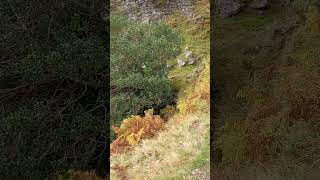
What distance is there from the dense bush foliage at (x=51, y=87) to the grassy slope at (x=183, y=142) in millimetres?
733

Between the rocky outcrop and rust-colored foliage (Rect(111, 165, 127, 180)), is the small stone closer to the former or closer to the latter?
the rocky outcrop

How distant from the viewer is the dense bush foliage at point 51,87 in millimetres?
8781

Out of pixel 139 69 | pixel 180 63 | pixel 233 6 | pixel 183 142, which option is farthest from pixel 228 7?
pixel 183 142

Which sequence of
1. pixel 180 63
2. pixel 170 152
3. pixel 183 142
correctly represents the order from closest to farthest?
pixel 170 152
pixel 183 142
pixel 180 63

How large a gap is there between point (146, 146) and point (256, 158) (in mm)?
3015

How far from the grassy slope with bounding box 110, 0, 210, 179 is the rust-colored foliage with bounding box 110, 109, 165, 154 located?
11.1 inches

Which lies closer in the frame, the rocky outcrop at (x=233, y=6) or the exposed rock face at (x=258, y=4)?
the exposed rock face at (x=258, y=4)

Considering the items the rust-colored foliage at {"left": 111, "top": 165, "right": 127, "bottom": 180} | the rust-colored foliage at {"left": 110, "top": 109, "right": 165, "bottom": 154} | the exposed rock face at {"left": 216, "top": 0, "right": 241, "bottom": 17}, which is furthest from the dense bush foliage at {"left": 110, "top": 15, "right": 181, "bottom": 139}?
the exposed rock face at {"left": 216, "top": 0, "right": 241, "bottom": 17}

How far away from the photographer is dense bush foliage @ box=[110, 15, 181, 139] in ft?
39.2

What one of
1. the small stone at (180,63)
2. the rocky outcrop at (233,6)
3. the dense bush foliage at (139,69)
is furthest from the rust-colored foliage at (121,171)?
the rocky outcrop at (233,6)

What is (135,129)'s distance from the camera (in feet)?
38.7

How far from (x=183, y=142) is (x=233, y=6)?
18.9 feet

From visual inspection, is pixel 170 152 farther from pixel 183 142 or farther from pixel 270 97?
pixel 270 97

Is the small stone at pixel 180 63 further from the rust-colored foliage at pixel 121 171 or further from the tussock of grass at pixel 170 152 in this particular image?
the rust-colored foliage at pixel 121 171
